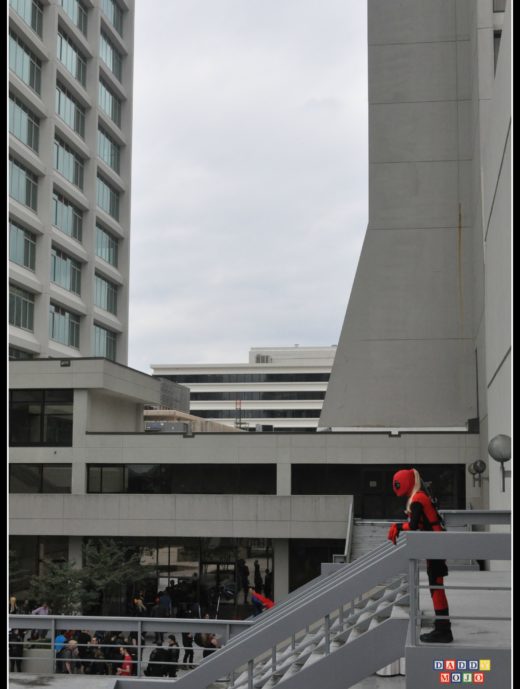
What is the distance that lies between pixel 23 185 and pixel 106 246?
12.6m

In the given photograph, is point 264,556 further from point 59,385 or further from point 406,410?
point 59,385

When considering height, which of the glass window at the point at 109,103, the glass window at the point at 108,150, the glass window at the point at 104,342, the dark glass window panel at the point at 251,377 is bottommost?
the glass window at the point at 104,342

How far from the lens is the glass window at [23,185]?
49.8m

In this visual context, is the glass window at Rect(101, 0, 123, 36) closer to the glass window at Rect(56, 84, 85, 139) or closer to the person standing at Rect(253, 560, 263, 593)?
the glass window at Rect(56, 84, 85, 139)

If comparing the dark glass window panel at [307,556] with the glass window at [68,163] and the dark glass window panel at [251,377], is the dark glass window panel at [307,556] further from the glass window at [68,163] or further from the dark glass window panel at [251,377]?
the dark glass window panel at [251,377]

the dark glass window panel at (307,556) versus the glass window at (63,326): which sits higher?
the glass window at (63,326)

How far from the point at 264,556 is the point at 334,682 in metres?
27.7

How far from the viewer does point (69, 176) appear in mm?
56625

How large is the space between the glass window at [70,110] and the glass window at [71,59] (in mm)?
1594

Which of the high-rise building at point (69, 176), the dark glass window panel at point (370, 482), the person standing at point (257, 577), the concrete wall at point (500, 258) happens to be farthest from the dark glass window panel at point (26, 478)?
the concrete wall at point (500, 258)

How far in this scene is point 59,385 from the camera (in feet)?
129

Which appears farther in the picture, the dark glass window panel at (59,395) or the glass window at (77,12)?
the glass window at (77,12)

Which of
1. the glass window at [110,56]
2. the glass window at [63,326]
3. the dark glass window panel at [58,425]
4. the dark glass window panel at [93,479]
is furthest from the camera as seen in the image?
the glass window at [110,56]

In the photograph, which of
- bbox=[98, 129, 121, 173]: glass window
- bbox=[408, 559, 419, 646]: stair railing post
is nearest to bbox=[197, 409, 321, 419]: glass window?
bbox=[98, 129, 121, 173]: glass window
